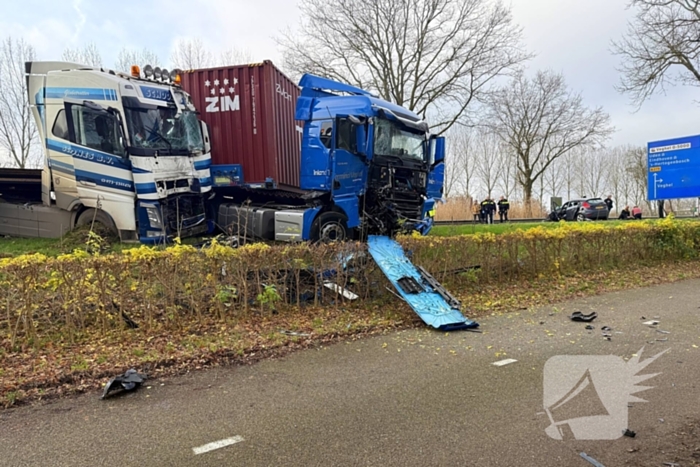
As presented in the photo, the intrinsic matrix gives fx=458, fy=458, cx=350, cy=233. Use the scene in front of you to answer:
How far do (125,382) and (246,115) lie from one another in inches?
295

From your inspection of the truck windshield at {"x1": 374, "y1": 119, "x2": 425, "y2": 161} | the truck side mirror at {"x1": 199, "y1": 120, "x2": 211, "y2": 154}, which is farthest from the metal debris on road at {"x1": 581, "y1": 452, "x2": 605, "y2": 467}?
the truck side mirror at {"x1": 199, "y1": 120, "x2": 211, "y2": 154}

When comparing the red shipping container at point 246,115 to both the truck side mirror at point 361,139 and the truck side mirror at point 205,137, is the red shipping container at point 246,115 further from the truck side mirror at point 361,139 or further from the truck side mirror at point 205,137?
the truck side mirror at point 361,139

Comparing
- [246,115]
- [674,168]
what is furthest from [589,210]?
[246,115]

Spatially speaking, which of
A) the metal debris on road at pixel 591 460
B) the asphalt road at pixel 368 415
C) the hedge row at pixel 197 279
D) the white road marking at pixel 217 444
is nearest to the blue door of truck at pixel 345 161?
the hedge row at pixel 197 279

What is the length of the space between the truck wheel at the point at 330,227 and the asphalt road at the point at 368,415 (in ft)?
12.8

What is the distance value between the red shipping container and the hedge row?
4.17 metres

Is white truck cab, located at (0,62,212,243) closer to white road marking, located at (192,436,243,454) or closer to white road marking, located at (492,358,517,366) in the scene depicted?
white road marking, located at (192,436,243,454)

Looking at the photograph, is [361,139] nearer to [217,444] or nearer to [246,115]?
[246,115]

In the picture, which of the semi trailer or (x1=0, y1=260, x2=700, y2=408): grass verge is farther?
the semi trailer

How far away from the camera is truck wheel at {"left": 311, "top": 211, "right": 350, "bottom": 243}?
8.94m

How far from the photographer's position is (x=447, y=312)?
613cm

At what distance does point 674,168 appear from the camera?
17.1m

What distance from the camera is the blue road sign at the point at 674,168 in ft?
54.0

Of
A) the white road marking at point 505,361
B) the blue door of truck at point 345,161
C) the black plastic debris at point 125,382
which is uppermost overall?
the blue door of truck at point 345,161
